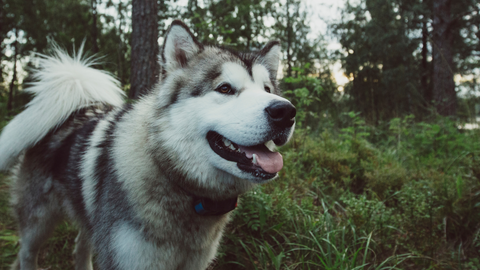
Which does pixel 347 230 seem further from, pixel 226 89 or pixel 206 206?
pixel 226 89

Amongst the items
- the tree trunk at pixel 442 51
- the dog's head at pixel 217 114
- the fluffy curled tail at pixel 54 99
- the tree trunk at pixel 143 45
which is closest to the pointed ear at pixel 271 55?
the dog's head at pixel 217 114

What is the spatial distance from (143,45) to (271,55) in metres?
2.56

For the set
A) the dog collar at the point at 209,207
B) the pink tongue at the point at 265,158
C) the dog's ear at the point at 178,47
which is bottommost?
the dog collar at the point at 209,207

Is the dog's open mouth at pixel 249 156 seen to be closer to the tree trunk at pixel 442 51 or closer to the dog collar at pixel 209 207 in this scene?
the dog collar at pixel 209 207

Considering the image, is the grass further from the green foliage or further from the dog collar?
the dog collar

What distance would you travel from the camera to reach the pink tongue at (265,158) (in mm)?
1601

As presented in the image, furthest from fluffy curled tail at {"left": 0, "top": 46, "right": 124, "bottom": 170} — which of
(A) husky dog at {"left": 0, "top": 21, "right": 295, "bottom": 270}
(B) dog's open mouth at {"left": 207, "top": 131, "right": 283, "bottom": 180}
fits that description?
(B) dog's open mouth at {"left": 207, "top": 131, "right": 283, "bottom": 180}

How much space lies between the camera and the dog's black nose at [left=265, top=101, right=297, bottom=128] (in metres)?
1.52

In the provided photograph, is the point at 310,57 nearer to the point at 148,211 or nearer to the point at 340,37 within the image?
the point at 340,37

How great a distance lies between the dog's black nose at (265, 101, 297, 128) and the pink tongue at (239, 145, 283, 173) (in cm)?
21

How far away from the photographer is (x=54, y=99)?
100.0 inches

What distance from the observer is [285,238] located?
249cm

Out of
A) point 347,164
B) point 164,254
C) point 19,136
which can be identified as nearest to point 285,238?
point 164,254

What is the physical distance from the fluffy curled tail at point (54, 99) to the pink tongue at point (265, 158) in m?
1.86
